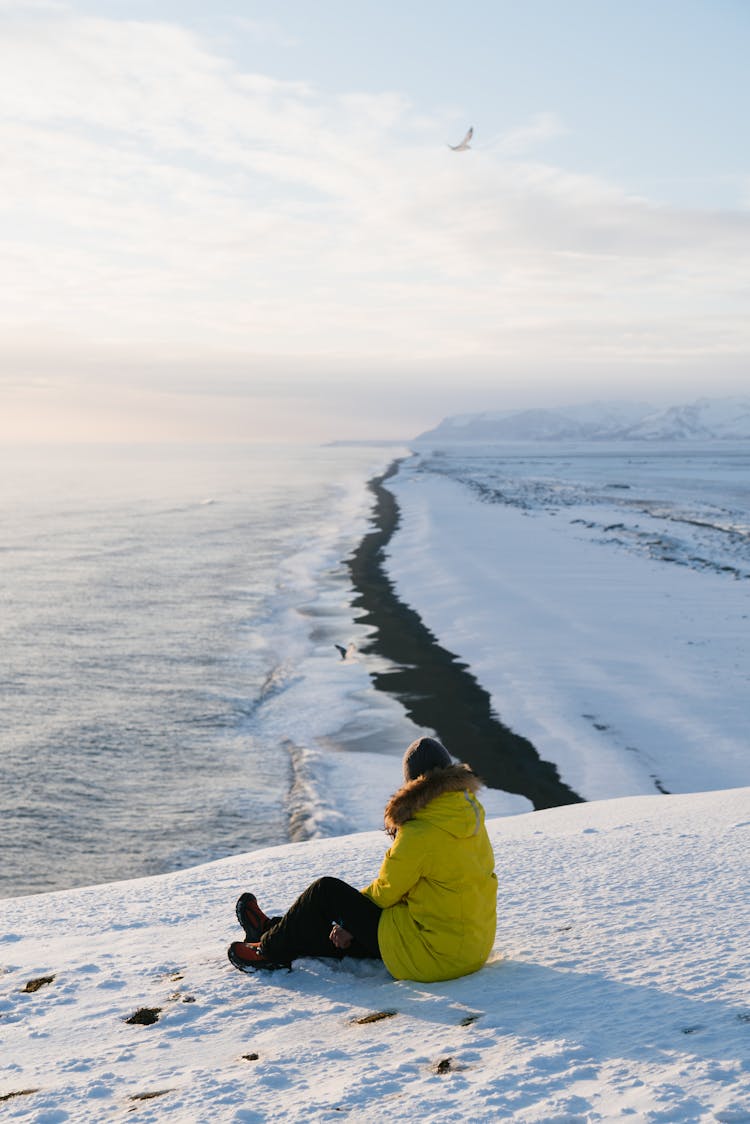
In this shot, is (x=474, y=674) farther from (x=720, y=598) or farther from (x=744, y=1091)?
(x=744, y=1091)

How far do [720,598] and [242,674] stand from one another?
10855mm

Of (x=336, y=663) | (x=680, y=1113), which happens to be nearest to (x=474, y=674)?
A: (x=336, y=663)

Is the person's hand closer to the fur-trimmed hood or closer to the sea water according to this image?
the fur-trimmed hood

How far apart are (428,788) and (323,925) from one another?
0.98 meters

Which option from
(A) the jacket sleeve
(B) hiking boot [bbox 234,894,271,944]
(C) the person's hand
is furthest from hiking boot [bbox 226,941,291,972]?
(A) the jacket sleeve

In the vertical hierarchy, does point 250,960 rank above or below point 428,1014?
below

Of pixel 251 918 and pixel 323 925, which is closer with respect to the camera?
pixel 323 925

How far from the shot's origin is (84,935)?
543 cm

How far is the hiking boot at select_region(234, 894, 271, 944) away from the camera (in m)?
4.66

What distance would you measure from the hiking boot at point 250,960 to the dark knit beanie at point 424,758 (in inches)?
51.4

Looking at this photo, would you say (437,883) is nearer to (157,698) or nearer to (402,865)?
(402,865)

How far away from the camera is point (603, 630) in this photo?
17016mm

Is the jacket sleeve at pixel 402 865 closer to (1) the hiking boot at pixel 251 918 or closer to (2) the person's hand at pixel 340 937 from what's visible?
(2) the person's hand at pixel 340 937

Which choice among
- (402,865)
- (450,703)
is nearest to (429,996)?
(402,865)
